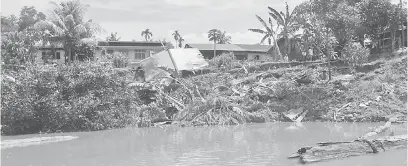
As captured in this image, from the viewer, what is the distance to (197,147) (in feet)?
42.1

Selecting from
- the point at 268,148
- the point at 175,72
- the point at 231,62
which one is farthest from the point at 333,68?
the point at 268,148

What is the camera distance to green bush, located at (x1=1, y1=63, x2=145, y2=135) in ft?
56.0

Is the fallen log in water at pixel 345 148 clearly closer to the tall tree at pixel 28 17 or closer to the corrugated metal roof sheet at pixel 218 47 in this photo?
the corrugated metal roof sheet at pixel 218 47

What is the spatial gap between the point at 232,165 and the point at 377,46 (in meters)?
22.1

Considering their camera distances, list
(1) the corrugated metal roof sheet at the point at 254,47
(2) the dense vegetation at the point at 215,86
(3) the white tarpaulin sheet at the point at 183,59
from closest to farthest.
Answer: (2) the dense vegetation at the point at 215,86 → (3) the white tarpaulin sheet at the point at 183,59 → (1) the corrugated metal roof sheet at the point at 254,47

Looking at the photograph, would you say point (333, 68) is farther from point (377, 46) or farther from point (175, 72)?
point (175, 72)

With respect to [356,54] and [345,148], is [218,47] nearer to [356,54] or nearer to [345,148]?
[356,54]

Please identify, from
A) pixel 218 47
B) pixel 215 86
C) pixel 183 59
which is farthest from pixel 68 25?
pixel 218 47

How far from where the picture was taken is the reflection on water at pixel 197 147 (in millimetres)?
10492

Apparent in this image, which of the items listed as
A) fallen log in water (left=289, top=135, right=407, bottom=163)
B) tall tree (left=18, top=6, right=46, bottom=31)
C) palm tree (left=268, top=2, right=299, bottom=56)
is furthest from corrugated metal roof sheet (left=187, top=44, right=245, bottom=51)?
fallen log in water (left=289, top=135, right=407, bottom=163)

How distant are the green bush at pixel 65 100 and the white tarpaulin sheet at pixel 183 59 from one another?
7751 millimetres

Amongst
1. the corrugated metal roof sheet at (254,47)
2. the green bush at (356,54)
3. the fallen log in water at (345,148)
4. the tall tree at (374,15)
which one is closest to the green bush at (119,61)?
the corrugated metal roof sheet at (254,47)

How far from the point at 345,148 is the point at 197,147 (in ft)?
15.2

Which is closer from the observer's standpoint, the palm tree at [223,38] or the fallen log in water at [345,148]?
the fallen log in water at [345,148]
